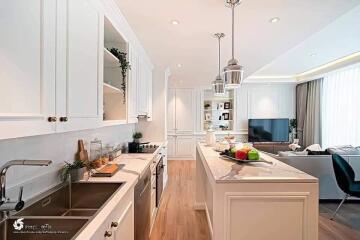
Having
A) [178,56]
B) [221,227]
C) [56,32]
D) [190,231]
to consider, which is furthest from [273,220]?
[178,56]

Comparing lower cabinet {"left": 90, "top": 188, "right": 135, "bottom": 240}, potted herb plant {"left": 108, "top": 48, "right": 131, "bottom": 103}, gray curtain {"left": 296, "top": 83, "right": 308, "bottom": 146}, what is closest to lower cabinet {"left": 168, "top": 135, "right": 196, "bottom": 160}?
gray curtain {"left": 296, "top": 83, "right": 308, "bottom": 146}

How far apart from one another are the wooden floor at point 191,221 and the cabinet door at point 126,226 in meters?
1.16

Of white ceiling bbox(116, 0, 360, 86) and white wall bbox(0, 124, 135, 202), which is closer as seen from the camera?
white wall bbox(0, 124, 135, 202)

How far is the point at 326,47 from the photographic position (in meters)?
3.99

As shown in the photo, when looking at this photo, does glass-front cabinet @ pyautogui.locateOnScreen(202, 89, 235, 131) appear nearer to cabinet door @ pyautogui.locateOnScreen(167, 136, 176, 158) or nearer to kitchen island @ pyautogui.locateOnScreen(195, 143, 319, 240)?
cabinet door @ pyautogui.locateOnScreen(167, 136, 176, 158)

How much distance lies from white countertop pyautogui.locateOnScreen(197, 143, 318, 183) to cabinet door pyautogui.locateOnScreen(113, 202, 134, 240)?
68cm

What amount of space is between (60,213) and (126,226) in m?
0.45

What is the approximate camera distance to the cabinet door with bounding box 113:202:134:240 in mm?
1365

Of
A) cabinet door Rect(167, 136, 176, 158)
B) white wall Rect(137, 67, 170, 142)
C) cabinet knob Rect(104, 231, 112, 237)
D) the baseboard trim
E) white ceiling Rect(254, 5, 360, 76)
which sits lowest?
the baseboard trim

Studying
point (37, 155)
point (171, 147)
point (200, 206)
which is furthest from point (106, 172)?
point (171, 147)

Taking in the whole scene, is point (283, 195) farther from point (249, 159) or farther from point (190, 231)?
point (190, 231)

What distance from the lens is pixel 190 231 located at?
286 cm

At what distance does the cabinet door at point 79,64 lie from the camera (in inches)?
48.9

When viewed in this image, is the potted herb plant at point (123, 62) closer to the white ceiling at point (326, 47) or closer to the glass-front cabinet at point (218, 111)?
the white ceiling at point (326, 47)
